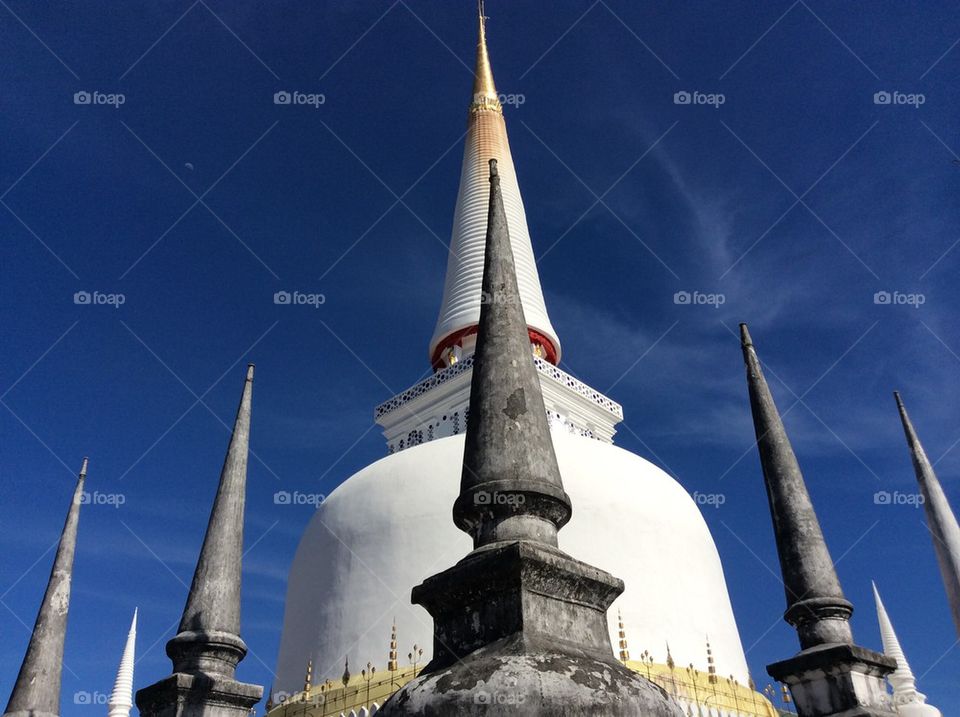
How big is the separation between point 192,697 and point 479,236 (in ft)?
71.9

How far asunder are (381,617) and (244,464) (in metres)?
6.67

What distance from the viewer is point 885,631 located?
1792 centimetres

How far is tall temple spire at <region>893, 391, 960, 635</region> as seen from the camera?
37.2 ft

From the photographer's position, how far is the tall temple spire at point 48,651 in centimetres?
1071

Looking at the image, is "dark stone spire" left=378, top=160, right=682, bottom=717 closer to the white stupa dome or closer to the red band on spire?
the white stupa dome

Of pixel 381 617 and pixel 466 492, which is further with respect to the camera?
pixel 381 617

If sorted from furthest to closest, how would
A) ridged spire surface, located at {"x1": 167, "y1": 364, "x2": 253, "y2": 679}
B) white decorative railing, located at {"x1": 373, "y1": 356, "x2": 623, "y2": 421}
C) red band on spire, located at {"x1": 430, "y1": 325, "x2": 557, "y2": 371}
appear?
red band on spire, located at {"x1": 430, "y1": 325, "x2": 557, "y2": 371} < white decorative railing, located at {"x1": 373, "y1": 356, "x2": 623, "y2": 421} < ridged spire surface, located at {"x1": 167, "y1": 364, "x2": 253, "y2": 679}

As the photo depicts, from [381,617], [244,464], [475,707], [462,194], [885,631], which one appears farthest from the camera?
[462,194]

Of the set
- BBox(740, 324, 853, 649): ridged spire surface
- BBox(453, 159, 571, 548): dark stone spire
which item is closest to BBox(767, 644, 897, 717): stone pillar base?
Result: BBox(740, 324, 853, 649): ridged spire surface

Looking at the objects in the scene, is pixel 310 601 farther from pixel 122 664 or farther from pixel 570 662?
pixel 570 662

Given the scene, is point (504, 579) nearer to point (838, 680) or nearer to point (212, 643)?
point (838, 680)

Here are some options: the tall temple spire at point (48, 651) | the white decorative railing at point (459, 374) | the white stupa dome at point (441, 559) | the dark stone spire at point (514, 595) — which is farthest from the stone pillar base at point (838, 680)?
the white decorative railing at point (459, 374)

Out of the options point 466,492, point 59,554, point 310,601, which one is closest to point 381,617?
point 310,601

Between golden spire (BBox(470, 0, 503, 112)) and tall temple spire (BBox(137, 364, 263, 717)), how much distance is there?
28.6 metres
